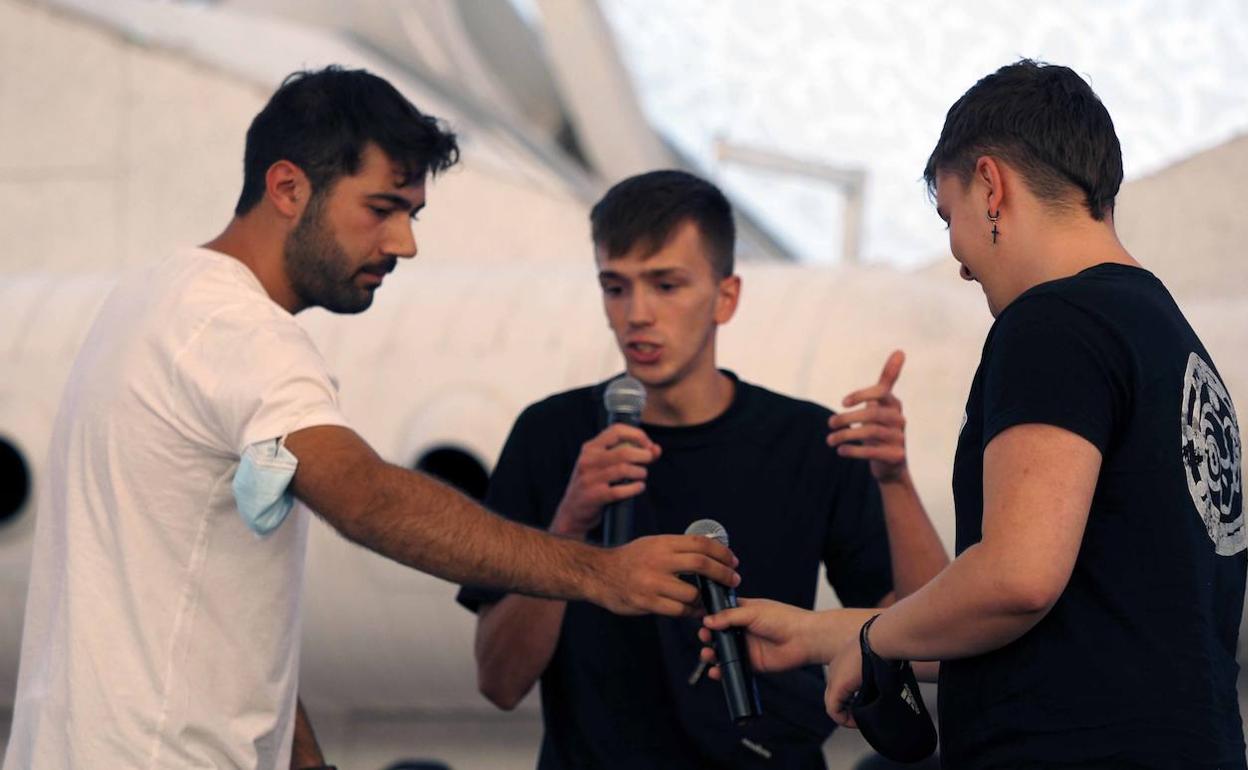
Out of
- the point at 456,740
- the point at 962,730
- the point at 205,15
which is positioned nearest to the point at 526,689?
the point at 962,730

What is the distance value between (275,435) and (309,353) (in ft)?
0.52

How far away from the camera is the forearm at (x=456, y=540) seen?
245 centimetres

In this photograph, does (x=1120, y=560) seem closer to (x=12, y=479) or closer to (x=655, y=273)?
(x=655, y=273)

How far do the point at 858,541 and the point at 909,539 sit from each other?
4.3 inches

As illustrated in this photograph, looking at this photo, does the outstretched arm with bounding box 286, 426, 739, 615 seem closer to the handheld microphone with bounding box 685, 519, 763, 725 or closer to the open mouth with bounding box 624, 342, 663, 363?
the handheld microphone with bounding box 685, 519, 763, 725

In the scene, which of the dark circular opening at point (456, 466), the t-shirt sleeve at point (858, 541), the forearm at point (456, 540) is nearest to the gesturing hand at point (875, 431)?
the t-shirt sleeve at point (858, 541)

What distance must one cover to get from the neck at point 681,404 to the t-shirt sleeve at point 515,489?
0.71ft

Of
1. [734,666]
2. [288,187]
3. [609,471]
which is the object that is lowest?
[734,666]

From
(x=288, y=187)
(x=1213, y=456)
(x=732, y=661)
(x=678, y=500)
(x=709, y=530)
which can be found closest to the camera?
(x=1213, y=456)

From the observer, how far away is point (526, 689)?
10.1 feet

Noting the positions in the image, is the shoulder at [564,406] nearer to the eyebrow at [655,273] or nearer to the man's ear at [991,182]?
the eyebrow at [655,273]

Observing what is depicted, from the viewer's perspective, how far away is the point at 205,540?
2488mm

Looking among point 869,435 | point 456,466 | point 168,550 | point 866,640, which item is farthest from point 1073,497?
point 456,466

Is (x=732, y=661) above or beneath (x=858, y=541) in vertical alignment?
beneath
